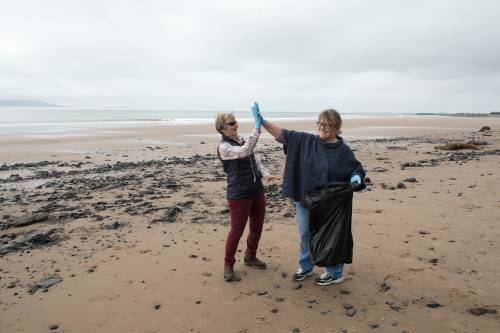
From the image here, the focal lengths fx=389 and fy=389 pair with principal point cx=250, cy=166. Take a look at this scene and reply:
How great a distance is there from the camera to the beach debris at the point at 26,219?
6.84 metres

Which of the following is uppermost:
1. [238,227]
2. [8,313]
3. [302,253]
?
[238,227]

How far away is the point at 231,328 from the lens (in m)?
3.70

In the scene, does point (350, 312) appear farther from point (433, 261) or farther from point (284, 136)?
point (284, 136)

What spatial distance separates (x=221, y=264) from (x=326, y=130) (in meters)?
2.31

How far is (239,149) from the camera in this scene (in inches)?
167

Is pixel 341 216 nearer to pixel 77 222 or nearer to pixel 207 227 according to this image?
pixel 207 227

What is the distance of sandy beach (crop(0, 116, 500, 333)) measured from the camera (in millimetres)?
3844

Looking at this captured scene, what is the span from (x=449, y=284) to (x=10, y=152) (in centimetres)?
1949

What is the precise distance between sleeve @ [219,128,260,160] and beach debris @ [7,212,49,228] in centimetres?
454

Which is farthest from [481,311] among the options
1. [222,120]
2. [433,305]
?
[222,120]

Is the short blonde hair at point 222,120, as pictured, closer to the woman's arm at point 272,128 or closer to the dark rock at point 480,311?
the woman's arm at point 272,128

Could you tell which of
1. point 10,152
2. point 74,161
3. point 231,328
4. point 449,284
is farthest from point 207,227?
point 10,152

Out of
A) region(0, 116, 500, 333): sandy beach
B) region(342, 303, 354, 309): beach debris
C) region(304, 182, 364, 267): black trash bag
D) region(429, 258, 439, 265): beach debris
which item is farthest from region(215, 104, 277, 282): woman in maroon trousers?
region(429, 258, 439, 265): beach debris

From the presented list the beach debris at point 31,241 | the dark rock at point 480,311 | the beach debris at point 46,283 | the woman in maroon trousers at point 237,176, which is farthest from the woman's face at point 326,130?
the beach debris at point 31,241
